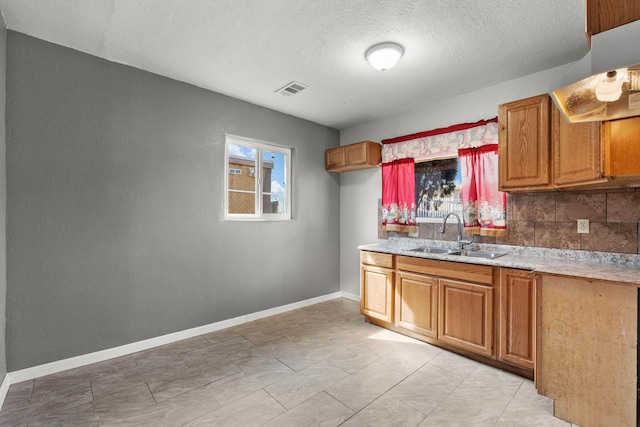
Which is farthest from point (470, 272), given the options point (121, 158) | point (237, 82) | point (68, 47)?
point (68, 47)

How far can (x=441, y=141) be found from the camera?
3352 millimetres

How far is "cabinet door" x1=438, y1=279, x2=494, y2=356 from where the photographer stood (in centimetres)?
243

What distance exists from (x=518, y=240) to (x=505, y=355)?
108cm

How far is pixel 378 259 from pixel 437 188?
1.12m

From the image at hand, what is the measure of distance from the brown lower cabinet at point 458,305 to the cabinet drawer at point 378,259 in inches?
0.4

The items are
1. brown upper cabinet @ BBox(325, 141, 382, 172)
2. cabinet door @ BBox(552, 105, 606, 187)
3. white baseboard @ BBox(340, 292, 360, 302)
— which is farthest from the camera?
white baseboard @ BBox(340, 292, 360, 302)

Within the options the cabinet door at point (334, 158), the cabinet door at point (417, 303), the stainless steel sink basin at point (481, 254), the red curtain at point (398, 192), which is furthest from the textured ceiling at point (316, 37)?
the cabinet door at point (417, 303)

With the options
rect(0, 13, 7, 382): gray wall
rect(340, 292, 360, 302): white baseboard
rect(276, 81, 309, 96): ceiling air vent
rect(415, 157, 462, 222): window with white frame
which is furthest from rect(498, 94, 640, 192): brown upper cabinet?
rect(0, 13, 7, 382): gray wall

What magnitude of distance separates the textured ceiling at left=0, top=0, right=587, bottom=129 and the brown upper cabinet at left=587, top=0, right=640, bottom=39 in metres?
0.86

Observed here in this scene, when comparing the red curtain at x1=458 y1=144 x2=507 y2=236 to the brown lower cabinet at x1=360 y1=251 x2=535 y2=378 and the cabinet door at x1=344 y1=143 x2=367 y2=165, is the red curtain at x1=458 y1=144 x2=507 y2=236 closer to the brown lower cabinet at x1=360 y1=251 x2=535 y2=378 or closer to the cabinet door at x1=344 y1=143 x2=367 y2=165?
the brown lower cabinet at x1=360 y1=251 x2=535 y2=378

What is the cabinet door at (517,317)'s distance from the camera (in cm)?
221

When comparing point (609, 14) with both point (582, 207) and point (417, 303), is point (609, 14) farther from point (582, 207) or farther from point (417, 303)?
point (417, 303)

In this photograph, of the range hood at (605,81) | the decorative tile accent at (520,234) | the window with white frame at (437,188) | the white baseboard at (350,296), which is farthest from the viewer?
the white baseboard at (350,296)

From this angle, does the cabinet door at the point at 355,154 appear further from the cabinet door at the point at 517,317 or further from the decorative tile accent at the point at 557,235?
the cabinet door at the point at 517,317
